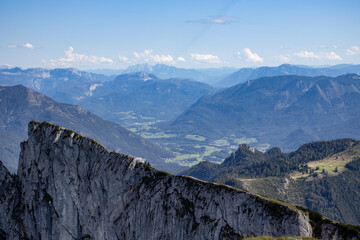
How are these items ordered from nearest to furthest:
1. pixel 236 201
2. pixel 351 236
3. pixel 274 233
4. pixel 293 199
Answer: pixel 351 236, pixel 274 233, pixel 236 201, pixel 293 199

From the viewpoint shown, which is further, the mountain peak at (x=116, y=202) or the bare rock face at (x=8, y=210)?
the bare rock face at (x=8, y=210)

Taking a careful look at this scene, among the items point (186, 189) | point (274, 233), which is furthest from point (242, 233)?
point (186, 189)

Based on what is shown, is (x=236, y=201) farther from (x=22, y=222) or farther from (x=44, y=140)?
(x=22, y=222)

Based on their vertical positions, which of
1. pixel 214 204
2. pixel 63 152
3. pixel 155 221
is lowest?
pixel 155 221

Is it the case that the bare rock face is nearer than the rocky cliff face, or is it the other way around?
the rocky cliff face

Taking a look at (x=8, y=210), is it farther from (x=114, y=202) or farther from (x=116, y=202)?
(x=116, y=202)

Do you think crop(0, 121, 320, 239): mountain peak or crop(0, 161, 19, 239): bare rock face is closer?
crop(0, 121, 320, 239): mountain peak

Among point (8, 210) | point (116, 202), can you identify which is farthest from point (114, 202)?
point (8, 210)

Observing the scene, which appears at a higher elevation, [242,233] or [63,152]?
[63,152]
